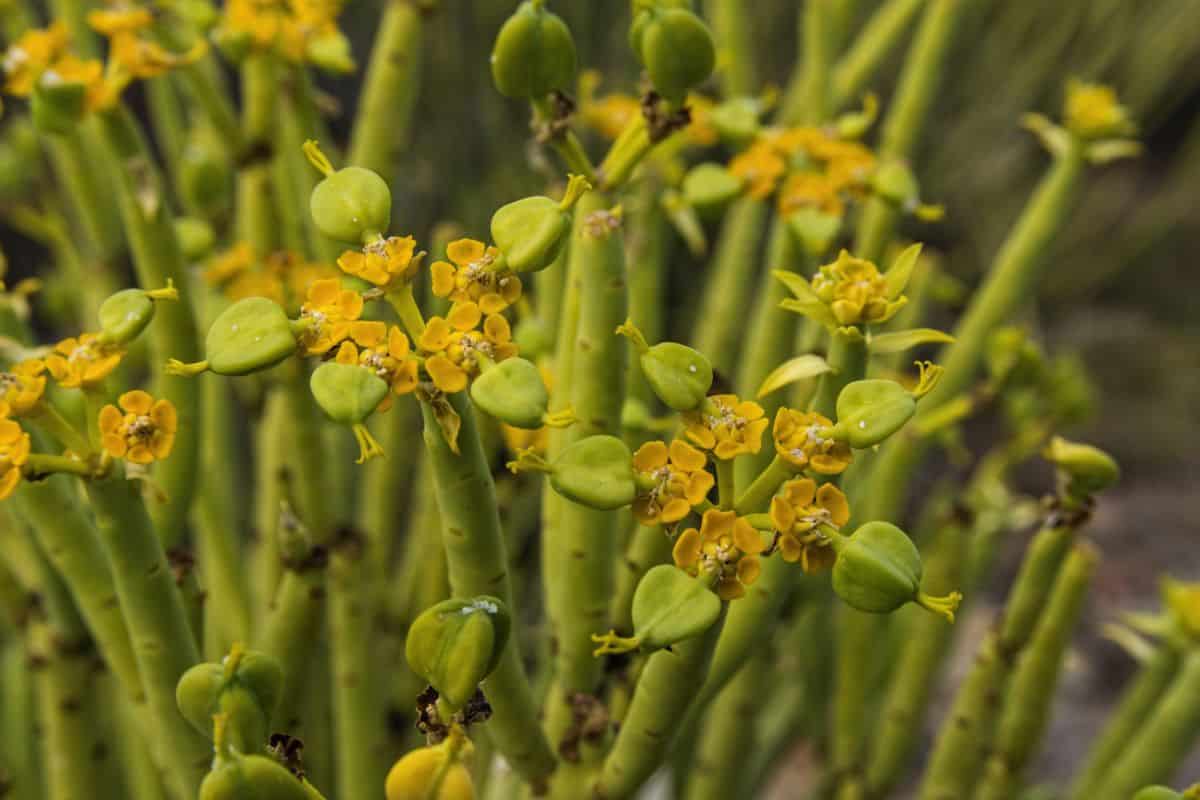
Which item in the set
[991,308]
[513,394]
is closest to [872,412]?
[513,394]

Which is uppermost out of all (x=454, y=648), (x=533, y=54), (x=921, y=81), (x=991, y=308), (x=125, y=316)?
(x=921, y=81)

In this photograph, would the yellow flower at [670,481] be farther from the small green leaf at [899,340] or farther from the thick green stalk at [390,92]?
the thick green stalk at [390,92]

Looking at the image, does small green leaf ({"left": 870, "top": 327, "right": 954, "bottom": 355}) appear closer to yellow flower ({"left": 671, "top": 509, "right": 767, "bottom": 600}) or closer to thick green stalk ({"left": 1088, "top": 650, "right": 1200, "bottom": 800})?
yellow flower ({"left": 671, "top": 509, "right": 767, "bottom": 600})

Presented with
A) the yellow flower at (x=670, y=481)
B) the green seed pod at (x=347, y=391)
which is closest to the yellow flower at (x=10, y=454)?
the green seed pod at (x=347, y=391)

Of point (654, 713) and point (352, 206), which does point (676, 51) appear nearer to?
point (352, 206)

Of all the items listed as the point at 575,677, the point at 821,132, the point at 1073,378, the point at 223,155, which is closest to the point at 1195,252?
the point at 1073,378

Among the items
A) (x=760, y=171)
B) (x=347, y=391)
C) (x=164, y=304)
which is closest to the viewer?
(x=347, y=391)
